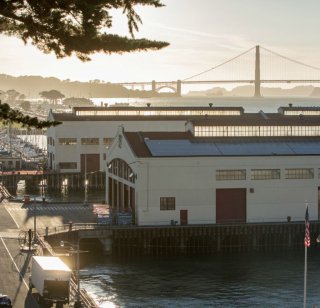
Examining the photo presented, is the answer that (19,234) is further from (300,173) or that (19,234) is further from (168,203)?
(300,173)

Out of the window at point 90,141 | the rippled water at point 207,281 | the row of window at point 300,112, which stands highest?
the row of window at point 300,112

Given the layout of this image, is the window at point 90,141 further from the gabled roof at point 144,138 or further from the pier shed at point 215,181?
the pier shed at point 215,181

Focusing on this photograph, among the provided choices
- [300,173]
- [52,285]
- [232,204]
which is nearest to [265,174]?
[300,173]

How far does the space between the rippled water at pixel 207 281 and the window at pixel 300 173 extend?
29.7ft

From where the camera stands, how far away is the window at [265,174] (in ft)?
282

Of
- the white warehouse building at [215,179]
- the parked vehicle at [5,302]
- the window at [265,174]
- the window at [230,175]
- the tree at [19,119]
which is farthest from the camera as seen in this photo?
the window at [265,174]

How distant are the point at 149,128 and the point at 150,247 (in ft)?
195

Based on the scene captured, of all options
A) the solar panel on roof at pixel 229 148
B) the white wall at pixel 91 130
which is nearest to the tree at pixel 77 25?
the solar panel on roof at pixel 229 148

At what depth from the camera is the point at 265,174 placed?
8619 centimetres

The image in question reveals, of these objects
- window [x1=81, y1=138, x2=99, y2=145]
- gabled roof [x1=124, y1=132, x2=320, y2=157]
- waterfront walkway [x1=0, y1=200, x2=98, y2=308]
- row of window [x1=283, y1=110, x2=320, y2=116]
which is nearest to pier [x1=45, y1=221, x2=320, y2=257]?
waterfront walkway [x1=0, y1=200, x2=98, y2=308]

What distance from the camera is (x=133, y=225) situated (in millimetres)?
82688

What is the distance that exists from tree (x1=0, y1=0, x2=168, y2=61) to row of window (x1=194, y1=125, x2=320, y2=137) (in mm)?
64826

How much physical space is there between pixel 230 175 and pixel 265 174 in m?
3.68

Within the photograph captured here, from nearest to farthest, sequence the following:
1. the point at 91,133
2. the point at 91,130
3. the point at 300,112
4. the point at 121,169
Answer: the point at 121,169, the point at 91,133, the point at 91,130, the point at 300,112
